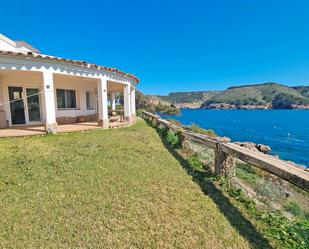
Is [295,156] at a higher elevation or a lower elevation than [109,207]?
lower

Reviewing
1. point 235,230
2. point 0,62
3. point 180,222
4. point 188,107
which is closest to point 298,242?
point 235,230

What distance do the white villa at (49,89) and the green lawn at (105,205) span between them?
417 centimetres

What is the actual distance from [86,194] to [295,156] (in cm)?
2080

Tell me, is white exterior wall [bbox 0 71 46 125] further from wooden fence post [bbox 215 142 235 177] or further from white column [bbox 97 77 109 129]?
wooden fence post [bbox 215 142 235 177]

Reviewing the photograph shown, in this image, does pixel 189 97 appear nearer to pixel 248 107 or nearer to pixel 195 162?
pixel 248 107

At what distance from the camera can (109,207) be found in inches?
140

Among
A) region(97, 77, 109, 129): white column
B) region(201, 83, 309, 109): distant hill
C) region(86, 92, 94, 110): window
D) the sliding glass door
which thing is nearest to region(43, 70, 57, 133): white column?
region(97, 77, 109, 129): white column

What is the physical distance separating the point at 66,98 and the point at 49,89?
473 centimetres

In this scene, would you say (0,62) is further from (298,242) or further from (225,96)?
(225,96)

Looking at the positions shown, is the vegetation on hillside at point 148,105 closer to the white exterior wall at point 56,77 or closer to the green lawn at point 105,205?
the white exterior wall at point 56,77

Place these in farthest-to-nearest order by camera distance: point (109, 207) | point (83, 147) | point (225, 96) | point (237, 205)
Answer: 1. point (225, 96)
2. point (83, 147)
3. point (237, 205)
4. point (109, 207)

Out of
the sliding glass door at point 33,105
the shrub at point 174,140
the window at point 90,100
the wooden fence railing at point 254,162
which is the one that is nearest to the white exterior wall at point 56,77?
the sliding glass door at point 33,105

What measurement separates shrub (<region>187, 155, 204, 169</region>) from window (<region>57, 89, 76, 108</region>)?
33.4 feet

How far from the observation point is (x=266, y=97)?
451ft
